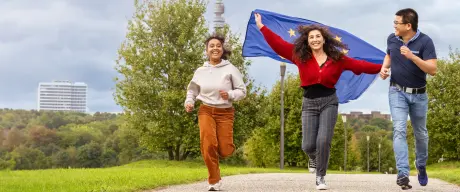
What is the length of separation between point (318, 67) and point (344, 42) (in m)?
2.57

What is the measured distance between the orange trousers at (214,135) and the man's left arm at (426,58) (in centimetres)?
250

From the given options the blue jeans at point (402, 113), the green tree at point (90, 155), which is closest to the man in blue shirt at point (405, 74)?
the blue jeans at point (402, 113)

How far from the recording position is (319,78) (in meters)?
8.79

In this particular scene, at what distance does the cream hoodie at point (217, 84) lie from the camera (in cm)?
898

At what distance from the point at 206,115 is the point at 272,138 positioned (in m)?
38.1

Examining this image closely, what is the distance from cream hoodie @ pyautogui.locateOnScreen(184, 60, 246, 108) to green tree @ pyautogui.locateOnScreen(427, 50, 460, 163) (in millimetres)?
33803

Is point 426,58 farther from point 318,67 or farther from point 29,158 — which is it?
point 29,158

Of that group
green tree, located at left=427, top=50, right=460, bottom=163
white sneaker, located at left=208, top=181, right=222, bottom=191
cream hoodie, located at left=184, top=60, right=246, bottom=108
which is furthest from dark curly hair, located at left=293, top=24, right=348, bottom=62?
green tree, located at left=427, top=50, right=460, bottom=163

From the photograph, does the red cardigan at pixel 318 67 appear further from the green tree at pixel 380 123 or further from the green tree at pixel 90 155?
the green tree at pixel 380 123

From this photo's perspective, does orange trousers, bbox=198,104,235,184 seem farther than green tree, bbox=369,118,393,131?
No

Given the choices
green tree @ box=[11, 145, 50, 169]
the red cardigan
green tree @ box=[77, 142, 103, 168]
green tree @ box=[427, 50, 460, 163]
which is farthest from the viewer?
green tree @ box=[11, 145, 50, 169]

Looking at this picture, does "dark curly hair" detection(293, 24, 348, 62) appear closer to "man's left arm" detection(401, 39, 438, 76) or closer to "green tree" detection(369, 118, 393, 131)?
"man's left arm" detection(401, 39, 438, 76)

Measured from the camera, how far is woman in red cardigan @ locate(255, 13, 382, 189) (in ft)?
29.0

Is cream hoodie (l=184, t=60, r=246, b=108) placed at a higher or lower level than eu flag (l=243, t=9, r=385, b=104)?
lower
